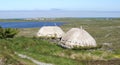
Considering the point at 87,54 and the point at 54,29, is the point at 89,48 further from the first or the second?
the point at 54,29

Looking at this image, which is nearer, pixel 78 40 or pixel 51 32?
pixel 78 40

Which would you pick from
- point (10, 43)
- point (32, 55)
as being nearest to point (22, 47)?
point (10, 43)

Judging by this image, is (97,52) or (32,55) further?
(97,52)

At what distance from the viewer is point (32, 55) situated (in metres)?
30.9

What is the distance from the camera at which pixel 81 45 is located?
38281 mm

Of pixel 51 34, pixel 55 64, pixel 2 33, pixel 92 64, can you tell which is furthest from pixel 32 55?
pixel 51 34

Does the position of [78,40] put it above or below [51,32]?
below

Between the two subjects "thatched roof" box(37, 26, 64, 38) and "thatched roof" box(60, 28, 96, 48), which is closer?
"thatched roof" box(60, 28, 96, 48)

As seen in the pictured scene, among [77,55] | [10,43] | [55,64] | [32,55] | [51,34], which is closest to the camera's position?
[55,64]

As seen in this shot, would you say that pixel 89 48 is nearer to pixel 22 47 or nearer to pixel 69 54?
pixel 69 54

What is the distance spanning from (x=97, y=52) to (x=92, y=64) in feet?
18.6

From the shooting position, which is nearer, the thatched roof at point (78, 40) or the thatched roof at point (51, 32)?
the thatched roof at point (78, 40)

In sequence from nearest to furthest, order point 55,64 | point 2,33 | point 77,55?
point 55,64
point 77,55
point 2,33

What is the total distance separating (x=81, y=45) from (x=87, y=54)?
4568 mm
